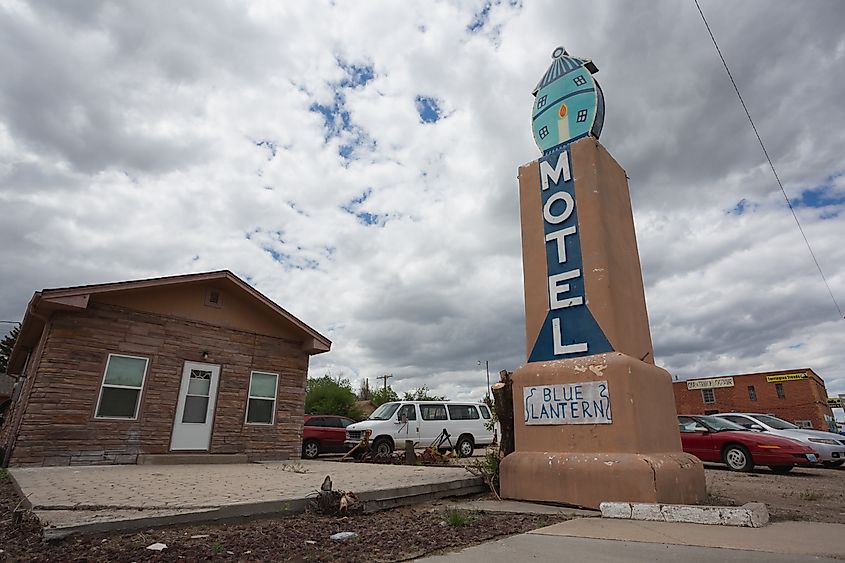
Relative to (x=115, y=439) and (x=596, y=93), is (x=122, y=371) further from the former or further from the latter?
(x=596, y=93)

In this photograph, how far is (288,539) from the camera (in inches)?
145

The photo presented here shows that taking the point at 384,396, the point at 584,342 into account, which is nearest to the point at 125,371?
the point at 584,342

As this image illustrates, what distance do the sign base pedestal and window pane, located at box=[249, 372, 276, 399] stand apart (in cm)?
744

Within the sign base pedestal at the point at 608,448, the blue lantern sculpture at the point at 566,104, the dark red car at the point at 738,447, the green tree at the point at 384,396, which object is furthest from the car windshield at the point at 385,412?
the green tree at the point at 384,396

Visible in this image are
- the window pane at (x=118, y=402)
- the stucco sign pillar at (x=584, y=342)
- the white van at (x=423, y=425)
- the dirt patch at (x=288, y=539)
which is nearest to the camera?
the dirt patch at (x=288, y=539)

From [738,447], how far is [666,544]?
9.49 meters

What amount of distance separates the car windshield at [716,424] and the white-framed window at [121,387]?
43.5ft

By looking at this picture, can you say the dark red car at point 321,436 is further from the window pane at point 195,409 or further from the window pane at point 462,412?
the window pane at point 195,409

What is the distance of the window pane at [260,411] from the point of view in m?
11.3

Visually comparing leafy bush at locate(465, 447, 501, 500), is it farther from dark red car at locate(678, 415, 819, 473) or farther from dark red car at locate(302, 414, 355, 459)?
dark red car at locate(302, 414, 355, 459)

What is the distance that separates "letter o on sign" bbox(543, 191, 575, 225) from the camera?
6449 mm

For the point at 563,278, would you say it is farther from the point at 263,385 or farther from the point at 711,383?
the point at 711,383

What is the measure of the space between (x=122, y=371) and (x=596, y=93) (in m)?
10.3

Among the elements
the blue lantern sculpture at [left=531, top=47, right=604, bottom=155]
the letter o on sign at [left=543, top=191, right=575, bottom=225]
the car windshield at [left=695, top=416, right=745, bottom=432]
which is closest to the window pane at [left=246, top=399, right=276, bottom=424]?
the letter o on sign at [left=543, top=191, right=575, bottom=225]
